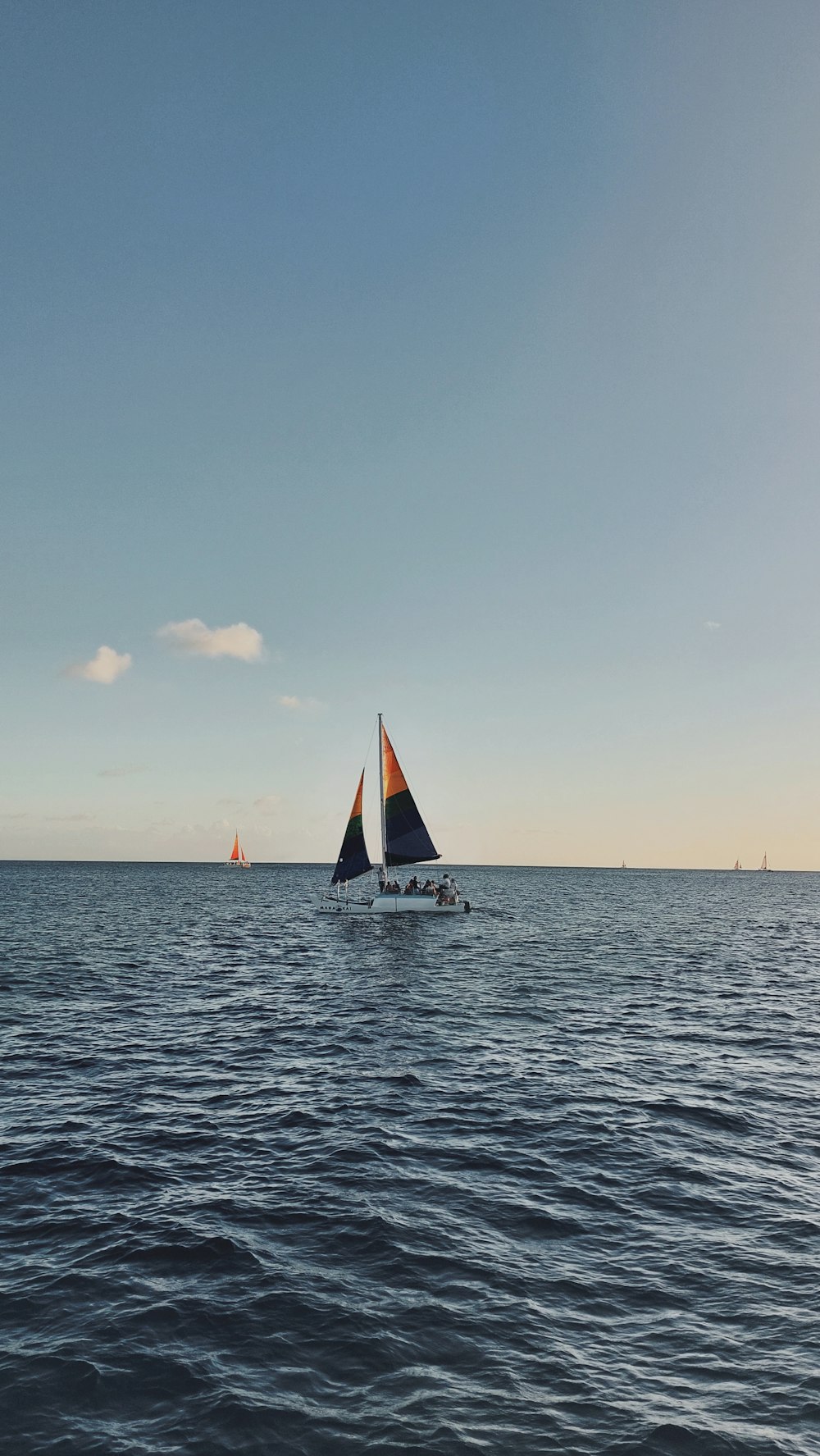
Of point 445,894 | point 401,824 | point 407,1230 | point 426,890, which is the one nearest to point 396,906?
point 426,890

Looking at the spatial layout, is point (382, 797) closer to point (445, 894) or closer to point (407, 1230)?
point (445, 894)

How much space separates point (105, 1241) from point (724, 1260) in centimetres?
1051

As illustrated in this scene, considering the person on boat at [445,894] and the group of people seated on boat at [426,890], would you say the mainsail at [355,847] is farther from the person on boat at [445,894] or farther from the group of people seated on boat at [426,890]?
the person on boat at [445,894]

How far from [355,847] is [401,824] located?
16.2 ft

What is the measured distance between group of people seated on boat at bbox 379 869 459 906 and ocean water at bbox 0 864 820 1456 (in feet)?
108

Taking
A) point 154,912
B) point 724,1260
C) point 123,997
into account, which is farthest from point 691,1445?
point 154,912

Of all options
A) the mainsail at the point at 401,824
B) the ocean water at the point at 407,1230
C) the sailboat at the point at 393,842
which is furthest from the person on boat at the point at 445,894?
the ocean water at the point at 407,1230

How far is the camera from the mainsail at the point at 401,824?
68.2 meters

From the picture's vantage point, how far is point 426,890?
6888cm

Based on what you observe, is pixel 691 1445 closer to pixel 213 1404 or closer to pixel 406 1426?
pixel 406 1426

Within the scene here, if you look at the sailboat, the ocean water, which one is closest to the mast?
the sailboat

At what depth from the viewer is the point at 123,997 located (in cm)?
3531

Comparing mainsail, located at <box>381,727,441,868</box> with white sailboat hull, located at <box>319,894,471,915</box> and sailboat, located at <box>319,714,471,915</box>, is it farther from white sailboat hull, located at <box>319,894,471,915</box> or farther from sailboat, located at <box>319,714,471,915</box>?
white sailboat hull, located at <box>319,894,471,915</box>

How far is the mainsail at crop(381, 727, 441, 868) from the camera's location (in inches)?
2685
